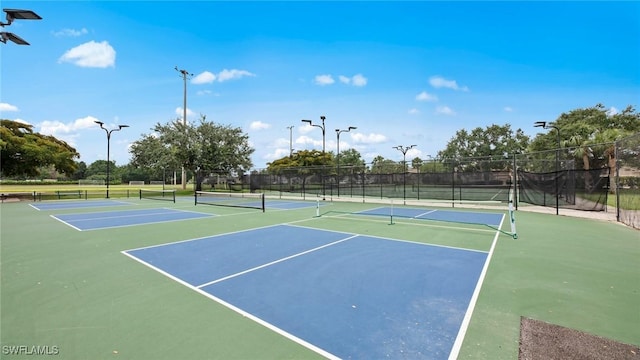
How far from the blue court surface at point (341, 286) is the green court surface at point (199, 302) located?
26 centimetres

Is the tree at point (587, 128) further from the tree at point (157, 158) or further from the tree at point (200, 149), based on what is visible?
the tree at point (157, 158)

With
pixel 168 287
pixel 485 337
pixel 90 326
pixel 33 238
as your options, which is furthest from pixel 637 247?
pixel 33 238

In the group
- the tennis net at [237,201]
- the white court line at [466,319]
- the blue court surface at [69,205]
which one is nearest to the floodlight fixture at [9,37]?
the white court line at [466,319]

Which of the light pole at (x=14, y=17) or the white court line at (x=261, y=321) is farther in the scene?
the light pole at (x=14, y=17)

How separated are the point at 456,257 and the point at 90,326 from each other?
652cm

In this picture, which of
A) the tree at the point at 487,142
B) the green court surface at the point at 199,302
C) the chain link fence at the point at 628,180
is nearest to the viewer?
the green court surface at the point at 199,302

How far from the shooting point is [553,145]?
44.9m

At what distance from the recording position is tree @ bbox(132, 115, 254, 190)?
33562mm

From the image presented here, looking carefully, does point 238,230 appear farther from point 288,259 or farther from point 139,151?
point 139,151

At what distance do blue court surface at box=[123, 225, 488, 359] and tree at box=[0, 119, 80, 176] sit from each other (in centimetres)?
2881

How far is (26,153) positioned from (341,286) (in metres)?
34.2

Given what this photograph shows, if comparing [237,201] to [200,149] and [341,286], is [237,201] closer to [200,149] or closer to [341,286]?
[200,149]

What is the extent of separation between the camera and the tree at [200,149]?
1321 inches

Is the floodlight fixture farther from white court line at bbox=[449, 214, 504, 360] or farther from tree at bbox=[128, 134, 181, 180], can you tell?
tree at bbox=[128, 134, 181, 180]
